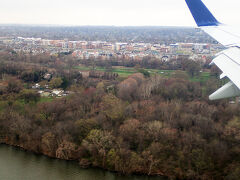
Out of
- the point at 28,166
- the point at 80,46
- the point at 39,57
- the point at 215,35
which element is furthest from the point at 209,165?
the point at 80,46

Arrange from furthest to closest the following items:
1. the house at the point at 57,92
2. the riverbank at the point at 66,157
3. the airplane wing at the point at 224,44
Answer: the house at the point at 57,92, the riverbank at the point at 66,157, the airplane wing at the point at 224,44

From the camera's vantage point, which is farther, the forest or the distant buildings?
the distant buildings

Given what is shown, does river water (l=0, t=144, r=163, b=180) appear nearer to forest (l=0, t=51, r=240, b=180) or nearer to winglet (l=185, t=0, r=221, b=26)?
forest (l=0, t=51, r=240, b=180)

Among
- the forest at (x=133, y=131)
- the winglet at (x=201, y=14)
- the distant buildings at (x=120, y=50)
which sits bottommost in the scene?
the forest at (x=133, y=131)

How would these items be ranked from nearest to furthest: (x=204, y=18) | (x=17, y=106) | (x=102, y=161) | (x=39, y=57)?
(x=204, y=18) < (x=102, y=161) < (x=17, y=106) < (x=39, y=57)

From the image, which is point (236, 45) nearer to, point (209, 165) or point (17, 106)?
point (209, 165)

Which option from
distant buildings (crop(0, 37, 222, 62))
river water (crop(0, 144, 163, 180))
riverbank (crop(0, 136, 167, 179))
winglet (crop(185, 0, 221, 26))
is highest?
winglet (crop(185, 0, 221, 26))

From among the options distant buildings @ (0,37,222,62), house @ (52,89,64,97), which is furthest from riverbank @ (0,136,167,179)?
distant buildings @ (0,37,222,62)

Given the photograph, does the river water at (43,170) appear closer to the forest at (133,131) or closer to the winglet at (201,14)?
the forest at (133,131)

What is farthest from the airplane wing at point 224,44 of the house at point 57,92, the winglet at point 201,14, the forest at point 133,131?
the house at point 57,92
